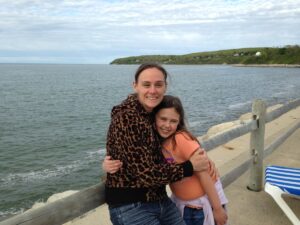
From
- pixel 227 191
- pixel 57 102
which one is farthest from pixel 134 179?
pixel 57 102

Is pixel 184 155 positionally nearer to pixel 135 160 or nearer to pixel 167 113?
pixel 167 113

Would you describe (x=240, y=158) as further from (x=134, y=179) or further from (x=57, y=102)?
A: (x=57, y=102)

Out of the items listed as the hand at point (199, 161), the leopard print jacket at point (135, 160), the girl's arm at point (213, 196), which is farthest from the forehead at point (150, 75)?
the girl's arm at point (213, 196)

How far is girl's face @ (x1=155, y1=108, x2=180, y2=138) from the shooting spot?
8.41 feet

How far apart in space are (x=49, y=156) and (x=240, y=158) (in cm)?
1100

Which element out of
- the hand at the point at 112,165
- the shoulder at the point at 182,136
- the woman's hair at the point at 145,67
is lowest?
the hand at the point at 112,165

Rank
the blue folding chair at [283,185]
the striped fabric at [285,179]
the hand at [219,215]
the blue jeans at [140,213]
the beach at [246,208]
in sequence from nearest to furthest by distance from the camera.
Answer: the blue jeans at [140,213]
the hand at [219,215]
the blue folding chair at [283,185]
the striped fabric at [285,179]
the beach at [246,208]

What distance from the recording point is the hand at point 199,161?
2.51 meters

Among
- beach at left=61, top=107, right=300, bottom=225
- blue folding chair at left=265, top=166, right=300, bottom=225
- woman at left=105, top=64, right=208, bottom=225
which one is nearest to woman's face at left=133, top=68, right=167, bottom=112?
woman at left=105, top=64, right=208, bottom=225

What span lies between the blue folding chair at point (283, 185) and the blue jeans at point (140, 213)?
1.87m

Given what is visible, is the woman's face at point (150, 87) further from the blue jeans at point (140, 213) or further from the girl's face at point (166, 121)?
the blue jeans at point (140, 213)

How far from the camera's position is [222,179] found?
462 cm

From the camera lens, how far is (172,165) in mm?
2393

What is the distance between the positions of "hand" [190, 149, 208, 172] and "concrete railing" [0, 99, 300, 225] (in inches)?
24.5
